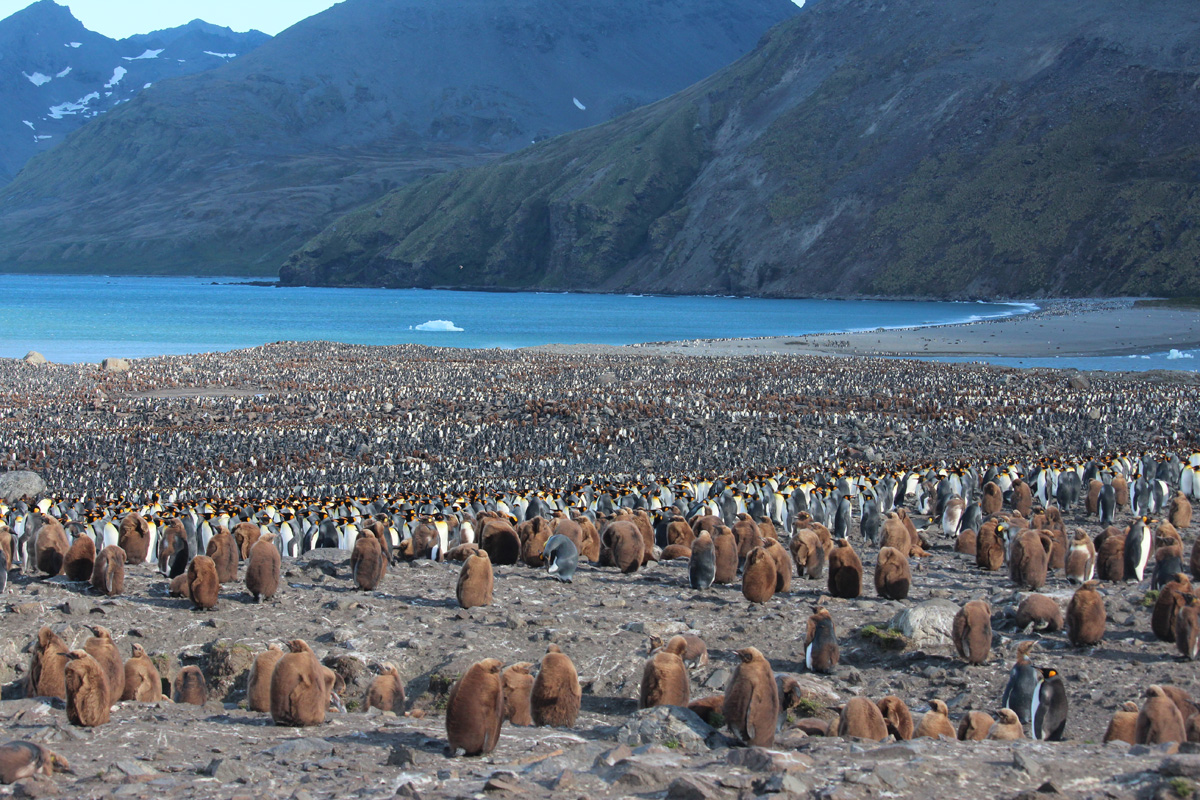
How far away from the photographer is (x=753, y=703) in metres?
6.45

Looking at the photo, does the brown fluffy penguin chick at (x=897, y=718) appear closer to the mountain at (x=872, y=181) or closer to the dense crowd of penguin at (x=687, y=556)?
the dense crowd of penguin at (x=687, y=556)

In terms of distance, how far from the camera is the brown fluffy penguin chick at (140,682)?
7.42 meters

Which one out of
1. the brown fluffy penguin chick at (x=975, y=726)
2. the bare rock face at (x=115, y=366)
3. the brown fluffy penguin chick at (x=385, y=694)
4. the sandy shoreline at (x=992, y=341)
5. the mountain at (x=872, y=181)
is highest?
the mountain at (x=872, y=181)

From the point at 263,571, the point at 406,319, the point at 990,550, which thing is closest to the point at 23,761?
the point at 263,571

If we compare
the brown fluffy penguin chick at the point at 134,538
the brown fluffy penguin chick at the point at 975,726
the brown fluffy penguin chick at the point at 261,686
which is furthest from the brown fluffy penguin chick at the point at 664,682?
the brown fluffy penguin chick at the point at 134,538

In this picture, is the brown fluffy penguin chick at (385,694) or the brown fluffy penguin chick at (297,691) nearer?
the brown fluffy penguin chick at (297,691)

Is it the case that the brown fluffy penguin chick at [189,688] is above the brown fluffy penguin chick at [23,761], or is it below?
below

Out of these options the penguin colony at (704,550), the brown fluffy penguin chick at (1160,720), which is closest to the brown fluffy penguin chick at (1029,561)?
the penguin colony at (704,550)

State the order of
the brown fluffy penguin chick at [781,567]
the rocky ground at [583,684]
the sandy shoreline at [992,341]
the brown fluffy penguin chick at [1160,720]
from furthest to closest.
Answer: the sandy shoreline at [992,341] → the brown fluffy penguin chick at [781,567] → the brown fluffy penguin chick at [1160,720] → the rocky ground at [583,684]

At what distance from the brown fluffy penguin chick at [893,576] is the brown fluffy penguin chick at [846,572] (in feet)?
0.71

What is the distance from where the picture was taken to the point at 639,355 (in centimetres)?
4809

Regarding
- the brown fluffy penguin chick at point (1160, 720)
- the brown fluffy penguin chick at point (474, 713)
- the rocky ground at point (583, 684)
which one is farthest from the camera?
the brown fluffy penguin chick at point (1160, 720)

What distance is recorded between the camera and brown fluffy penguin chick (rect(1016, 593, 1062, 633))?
30.8 ft

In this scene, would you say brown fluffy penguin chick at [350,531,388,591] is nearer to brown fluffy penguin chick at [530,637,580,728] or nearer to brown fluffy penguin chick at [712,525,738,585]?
brown fluffy penguin chick at [712,525,738,585]
